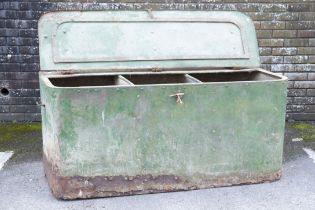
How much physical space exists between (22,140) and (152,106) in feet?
8.29

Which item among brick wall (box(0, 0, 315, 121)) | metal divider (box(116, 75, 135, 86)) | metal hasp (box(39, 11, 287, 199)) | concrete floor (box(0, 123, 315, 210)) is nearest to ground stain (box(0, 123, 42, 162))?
brick wall (box(0, 0, 315, 121))

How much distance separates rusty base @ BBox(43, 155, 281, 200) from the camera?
13.3 feet

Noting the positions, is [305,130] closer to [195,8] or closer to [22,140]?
[195,8]

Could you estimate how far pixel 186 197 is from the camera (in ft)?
13.8

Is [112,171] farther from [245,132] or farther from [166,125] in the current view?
[245,132]

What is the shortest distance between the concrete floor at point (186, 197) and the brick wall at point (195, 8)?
1.90 metres

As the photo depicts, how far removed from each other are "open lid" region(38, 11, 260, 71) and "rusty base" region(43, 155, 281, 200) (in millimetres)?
1094

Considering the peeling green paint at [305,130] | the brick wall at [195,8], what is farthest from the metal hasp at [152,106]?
the peeling green paint at [305,130]

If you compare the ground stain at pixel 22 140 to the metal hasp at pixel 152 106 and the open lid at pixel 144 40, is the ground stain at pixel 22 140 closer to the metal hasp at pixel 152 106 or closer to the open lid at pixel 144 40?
the metal hasp at pixel 152 106

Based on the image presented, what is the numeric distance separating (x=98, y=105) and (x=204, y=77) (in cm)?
137

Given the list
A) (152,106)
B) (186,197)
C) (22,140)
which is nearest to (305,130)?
(186,197)

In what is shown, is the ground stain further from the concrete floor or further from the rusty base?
the rusty base

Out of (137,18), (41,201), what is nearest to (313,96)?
(137,18)

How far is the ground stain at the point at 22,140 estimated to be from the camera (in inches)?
212
